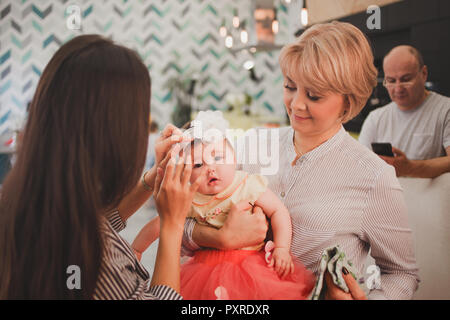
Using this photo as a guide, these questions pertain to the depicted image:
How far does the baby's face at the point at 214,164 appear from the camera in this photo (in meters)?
1.00

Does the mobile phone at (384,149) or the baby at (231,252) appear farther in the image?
the mobile phone at (384,149)

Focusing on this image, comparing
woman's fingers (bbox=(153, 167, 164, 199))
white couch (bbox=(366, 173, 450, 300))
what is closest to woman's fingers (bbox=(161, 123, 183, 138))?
woman's fingers (bbox=(153, 167, 164, 199))

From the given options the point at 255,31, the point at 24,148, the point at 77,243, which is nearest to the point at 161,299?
the point at 77,243

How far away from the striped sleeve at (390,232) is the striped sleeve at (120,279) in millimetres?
611

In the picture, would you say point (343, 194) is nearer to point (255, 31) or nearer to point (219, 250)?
point (219, 250)

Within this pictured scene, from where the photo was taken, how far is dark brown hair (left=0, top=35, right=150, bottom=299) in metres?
0.77

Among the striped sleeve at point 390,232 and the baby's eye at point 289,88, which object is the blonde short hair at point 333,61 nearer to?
the baby's eye at point 289,88

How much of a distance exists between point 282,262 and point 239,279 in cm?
13

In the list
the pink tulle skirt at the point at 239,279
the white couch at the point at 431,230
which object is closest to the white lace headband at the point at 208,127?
the pink tulle skirt at the point at 239,279

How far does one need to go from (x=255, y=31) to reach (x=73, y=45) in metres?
2.21

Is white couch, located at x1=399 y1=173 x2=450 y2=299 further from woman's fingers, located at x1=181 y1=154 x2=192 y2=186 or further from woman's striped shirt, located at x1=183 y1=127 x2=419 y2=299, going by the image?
woman's fingers, located at x1=181 y1=154 x2=192 y2=186

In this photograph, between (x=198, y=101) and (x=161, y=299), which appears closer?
(x=161, y=299)
